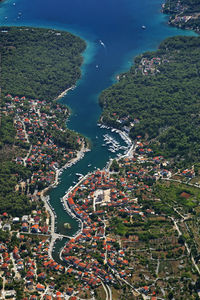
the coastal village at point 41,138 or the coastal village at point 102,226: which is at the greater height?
the coastal village at point 41,138

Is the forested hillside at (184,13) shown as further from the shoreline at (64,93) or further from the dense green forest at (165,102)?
the shoreline at (64,93)

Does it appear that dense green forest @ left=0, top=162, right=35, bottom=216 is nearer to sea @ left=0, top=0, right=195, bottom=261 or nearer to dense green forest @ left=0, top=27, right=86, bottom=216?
dense green forest @ left=0, top=27, right=86, bottom=216

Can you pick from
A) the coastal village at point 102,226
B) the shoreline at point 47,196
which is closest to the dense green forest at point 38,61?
the coastal village at point 102,226

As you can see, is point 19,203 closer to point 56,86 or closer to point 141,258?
point 141,258

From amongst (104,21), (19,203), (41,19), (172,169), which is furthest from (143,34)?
(19,203)

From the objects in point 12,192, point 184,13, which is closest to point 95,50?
point 184,13
